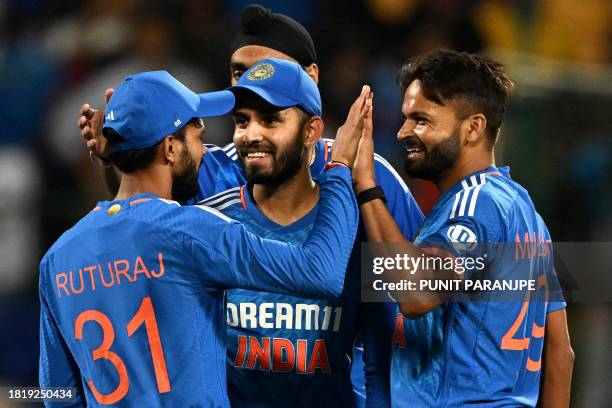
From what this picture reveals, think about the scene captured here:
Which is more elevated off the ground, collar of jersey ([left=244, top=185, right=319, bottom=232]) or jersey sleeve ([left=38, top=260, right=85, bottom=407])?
collar of jersey ([left=244, top=185, right=319, bottom=232])

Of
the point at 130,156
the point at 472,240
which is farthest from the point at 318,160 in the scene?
the point at 130,156

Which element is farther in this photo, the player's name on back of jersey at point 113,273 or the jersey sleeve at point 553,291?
the jersey sleeve at point 553,291

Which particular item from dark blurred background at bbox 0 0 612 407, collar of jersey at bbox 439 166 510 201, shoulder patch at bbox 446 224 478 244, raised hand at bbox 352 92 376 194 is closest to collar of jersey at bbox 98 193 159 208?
raised hand at bbox 352 92 376 194

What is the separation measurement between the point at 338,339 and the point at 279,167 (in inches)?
26.8

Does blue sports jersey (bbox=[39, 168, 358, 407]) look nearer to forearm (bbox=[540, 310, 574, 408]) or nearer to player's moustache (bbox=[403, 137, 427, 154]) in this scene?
player's moustache (bbox=[403, 137, 427, 154])

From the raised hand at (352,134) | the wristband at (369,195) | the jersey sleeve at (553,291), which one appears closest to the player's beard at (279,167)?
the raised hand at (352,134)

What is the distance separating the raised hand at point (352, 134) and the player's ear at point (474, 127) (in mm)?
428

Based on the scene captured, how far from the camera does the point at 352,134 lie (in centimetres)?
346

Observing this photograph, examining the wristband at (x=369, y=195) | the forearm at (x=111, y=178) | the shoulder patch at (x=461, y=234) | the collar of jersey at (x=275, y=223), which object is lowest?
the shoulder patch at (x=461, y=234)

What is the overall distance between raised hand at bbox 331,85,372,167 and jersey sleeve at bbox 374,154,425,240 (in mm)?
411

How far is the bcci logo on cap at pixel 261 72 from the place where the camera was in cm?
354

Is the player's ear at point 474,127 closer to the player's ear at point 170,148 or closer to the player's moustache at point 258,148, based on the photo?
the player's moustache at point 258,148

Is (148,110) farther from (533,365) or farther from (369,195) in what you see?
(533,365)

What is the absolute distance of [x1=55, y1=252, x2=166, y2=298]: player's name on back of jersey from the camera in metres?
2.98
